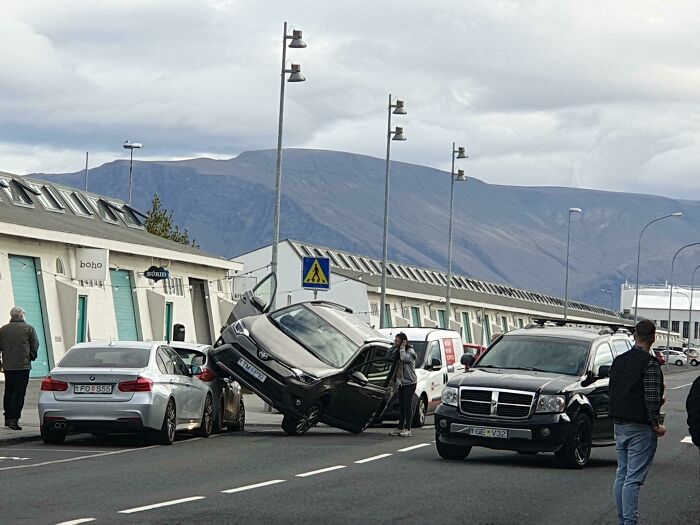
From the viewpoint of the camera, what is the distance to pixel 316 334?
985 inches

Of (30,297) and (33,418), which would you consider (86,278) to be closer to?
(30,297)

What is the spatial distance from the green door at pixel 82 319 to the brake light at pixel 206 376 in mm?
22005

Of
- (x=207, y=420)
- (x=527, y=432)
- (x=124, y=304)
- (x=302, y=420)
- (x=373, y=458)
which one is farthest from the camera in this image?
(x=124, y=304)

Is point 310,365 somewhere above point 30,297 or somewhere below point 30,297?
below

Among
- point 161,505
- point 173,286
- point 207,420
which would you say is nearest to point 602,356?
point 207,420

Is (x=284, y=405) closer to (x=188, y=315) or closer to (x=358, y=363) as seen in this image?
(x=358, y=363)

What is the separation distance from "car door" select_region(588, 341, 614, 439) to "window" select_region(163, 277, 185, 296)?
34.1 meters

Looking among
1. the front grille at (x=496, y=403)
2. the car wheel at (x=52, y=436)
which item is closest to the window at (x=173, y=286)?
the car wheel at (x=52, y=436)

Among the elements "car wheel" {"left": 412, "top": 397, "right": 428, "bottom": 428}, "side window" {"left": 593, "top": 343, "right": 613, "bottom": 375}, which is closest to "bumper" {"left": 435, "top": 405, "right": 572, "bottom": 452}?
"side window" {"left": 593, "top": 343, "right": 613, "bottom": 375}

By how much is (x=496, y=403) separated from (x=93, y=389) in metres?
5.85

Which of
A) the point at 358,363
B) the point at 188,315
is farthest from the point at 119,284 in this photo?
the point at 358,363

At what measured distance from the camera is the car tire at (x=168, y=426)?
20.9 metres

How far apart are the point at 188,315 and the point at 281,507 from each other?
4283cm

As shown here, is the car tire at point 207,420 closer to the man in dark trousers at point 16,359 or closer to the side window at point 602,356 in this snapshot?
the man in dark trousers at point 16,359
